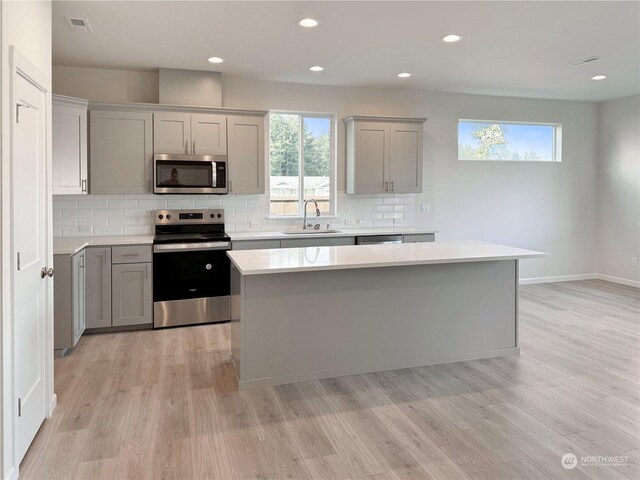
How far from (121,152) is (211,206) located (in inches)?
43.7

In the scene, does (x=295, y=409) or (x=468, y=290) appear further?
(x=468, y=290)

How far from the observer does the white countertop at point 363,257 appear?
122 inches

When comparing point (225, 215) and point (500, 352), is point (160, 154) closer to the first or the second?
point (225, 215)

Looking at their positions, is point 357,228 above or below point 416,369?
above

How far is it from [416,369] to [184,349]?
197 centimetres

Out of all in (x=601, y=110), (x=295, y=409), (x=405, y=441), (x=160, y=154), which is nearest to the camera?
(x=405, y=441)

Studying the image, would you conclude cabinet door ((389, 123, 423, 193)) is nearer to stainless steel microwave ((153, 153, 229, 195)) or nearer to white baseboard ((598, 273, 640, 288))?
stainless steel microwave ((153, 153, 229, 195))

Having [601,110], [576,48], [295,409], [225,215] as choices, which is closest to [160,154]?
[225,215]

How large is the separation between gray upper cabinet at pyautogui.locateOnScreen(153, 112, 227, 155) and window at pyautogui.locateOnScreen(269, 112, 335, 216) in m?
0.83

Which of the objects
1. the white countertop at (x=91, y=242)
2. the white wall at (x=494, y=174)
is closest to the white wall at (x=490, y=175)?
the white wall at (x=494, y=174)

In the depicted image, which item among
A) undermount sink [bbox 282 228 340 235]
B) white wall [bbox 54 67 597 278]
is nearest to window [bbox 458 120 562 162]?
white wall [bbox 54 67 597 278]

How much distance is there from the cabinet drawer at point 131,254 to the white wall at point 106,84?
1654mm

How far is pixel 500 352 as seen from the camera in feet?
12.8

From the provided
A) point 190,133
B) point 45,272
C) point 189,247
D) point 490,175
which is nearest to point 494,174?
point 490,175
